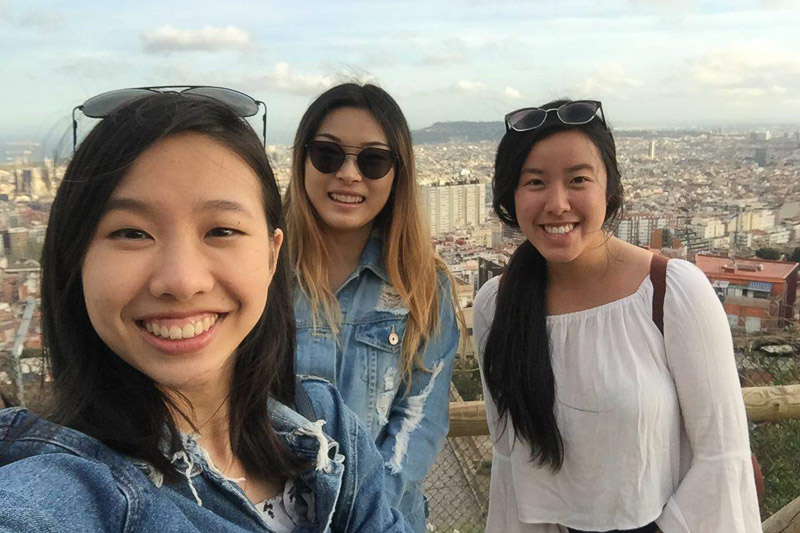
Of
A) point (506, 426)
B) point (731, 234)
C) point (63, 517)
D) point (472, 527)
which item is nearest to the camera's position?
point (63, 517)

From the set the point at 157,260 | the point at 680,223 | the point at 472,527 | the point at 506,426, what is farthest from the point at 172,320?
the point at 680,223

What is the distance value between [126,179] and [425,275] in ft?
4.12

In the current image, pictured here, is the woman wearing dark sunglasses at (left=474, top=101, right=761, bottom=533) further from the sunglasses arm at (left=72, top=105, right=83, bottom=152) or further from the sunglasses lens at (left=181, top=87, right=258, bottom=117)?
the sunglasses arm at (left=72, top=105, right=83, bottom=152)

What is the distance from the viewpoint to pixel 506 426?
1.97 meters

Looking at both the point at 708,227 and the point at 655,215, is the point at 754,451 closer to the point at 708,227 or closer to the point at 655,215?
the point at 655,215

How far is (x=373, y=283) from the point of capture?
6.66 ft

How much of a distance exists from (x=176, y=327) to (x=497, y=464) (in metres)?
1.44

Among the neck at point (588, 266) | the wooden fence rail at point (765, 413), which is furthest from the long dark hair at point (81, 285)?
the wooden fence rail at point (765, 413)

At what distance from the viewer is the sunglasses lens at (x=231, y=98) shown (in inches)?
43.6

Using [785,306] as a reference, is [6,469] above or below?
above

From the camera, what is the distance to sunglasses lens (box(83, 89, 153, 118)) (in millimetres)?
1038

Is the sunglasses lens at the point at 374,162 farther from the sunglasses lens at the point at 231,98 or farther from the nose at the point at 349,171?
the sunglasses lens at the point at 231,98

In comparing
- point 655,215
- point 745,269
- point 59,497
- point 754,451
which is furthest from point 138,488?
point 745,269

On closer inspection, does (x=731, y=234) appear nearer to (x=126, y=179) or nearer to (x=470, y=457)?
(x=470, y=457)
